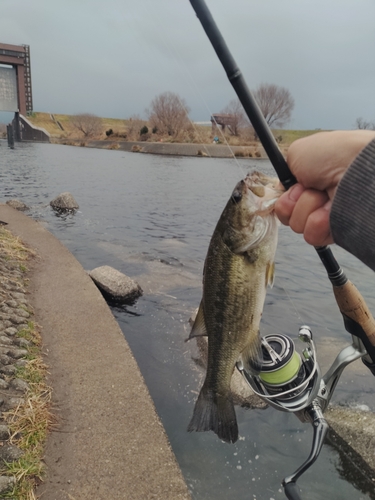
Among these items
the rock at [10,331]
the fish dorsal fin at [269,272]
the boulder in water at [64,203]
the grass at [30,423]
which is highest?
the fish dorsal fin at [269,272]

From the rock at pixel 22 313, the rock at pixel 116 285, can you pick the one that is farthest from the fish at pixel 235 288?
the rock at pixel 116 285

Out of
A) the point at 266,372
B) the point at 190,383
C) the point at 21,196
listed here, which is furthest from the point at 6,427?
the point at 21,196

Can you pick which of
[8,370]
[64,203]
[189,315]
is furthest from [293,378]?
[64,203]

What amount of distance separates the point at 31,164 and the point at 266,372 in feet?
113

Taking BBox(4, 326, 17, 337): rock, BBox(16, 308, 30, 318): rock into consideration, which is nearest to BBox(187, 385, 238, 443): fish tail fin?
BBox(4, 326, 17, 337): rock

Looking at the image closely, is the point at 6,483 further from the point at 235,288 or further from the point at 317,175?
the point at 317,175

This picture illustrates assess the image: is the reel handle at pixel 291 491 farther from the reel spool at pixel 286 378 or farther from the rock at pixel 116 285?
the rock at pixel 116 285

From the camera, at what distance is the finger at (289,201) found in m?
1.67

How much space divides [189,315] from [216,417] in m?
4.74

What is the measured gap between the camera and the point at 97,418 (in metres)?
3.49

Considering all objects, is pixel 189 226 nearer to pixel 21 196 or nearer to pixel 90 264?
pixel 90 264

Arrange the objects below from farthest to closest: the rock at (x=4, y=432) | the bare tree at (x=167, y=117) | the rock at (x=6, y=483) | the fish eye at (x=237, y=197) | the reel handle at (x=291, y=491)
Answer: the bare tree at (x=167, y=117)
the rock at (x=4, y=432)
the rock at (x=6, y=483)
the reel handle at (x=291, y=491)
the fish eye at (x=237, y=197)

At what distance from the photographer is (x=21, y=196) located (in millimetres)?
19109

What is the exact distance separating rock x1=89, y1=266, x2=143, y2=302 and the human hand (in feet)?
19.8
